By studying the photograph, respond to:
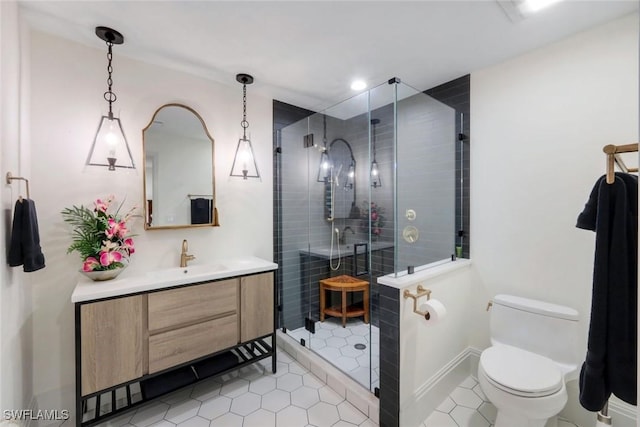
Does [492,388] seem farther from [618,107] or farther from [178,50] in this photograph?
[178,50]

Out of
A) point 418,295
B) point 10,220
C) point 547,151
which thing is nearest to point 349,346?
point 418,295

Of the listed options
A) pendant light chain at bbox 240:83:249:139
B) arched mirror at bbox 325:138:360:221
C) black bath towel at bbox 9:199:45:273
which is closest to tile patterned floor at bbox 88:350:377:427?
black bath towel at bbox 9:199:45:273

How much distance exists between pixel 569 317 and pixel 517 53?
1.77 m

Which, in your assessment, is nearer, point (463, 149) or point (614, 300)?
point (614, 300)

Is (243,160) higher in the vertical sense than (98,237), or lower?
higher

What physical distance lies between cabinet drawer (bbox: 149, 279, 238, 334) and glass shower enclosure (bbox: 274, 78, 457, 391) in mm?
871

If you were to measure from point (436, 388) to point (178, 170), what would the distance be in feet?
8.10

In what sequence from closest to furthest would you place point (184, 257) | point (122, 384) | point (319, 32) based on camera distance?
1. point (122, 384)
2. point (319, 32)
3. point (184, 257)

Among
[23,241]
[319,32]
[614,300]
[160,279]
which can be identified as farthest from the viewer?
[160,279]

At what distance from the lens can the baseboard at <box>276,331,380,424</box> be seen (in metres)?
1.80

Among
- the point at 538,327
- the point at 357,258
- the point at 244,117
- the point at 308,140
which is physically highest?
the point at 244,117

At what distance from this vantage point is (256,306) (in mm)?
2127

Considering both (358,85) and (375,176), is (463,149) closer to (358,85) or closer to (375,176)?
(375,176)

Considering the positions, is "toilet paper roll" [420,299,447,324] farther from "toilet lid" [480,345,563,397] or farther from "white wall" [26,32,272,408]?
"white wall" [26,32,272,408]
